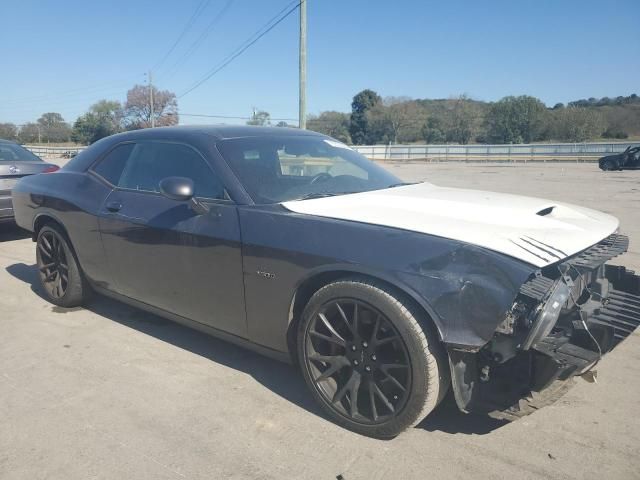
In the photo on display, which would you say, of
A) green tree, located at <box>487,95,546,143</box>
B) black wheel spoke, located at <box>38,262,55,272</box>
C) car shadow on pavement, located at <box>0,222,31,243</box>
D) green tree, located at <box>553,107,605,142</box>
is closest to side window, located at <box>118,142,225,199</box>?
black wheel spoke, located at <box>38,262,55,272</box>

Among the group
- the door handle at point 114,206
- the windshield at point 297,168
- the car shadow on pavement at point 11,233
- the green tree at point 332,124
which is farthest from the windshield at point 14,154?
A: the green tree at point 332,124

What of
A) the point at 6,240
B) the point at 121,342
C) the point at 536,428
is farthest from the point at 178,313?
the point at 6,240

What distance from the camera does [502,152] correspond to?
44.7 meters

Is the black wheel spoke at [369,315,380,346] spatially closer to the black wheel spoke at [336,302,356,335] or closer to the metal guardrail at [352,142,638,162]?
the black wheel spoke at [336,302,356,335]

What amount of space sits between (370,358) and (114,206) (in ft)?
7.41

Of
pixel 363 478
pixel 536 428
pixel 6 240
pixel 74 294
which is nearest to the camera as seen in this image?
pixel 363 478

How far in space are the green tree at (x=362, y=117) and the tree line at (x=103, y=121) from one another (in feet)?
114

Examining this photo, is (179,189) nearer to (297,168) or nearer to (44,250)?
(297,168)

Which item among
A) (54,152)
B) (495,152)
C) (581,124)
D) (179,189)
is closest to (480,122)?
(581,124)

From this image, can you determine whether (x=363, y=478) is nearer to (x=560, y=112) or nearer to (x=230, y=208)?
(x=230, y=208)

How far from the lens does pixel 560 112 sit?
6775 cm

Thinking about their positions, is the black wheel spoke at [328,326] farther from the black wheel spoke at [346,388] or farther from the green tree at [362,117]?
the green tree at [362,117]

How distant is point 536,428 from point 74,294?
3665mm

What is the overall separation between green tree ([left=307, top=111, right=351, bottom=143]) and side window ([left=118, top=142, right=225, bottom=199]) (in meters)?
70.4
